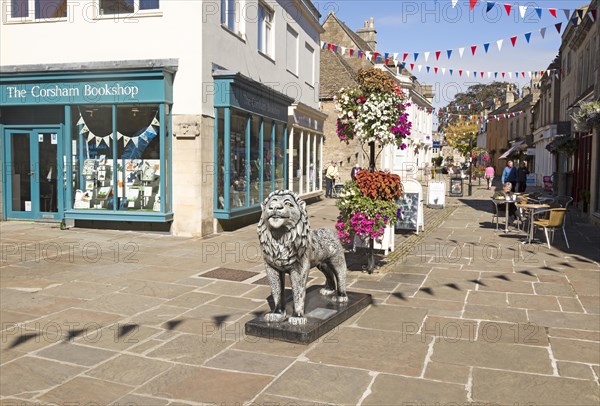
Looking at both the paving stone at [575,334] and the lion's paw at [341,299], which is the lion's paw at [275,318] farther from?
the paving stone at [575,334]

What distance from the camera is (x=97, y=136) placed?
12.6m

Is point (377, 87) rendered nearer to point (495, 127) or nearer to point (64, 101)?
point (64, 101)

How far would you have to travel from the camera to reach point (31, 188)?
13.4 metres

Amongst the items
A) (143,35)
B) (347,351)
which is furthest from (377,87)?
(347,351)

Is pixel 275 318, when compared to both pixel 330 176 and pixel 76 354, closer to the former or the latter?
pixel 76 354

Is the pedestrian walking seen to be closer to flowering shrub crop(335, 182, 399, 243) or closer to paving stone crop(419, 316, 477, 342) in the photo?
flowering shrub crop(335, 182, 399, 243)

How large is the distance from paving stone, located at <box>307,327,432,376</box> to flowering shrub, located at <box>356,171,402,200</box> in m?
2.95

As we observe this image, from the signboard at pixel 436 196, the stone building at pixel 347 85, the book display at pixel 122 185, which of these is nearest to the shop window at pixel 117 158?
the book display at pixel 122 185

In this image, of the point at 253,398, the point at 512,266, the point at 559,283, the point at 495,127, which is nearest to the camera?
the point at 253,398

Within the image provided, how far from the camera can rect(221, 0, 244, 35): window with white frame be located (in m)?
13.2

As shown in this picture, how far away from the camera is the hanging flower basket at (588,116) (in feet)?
41.1

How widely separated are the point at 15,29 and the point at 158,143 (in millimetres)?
4774

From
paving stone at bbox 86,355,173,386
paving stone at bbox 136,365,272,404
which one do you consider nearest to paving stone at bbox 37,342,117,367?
paving stone at bbox 86,355,173,386

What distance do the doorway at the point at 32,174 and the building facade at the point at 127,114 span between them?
0.02 meters
